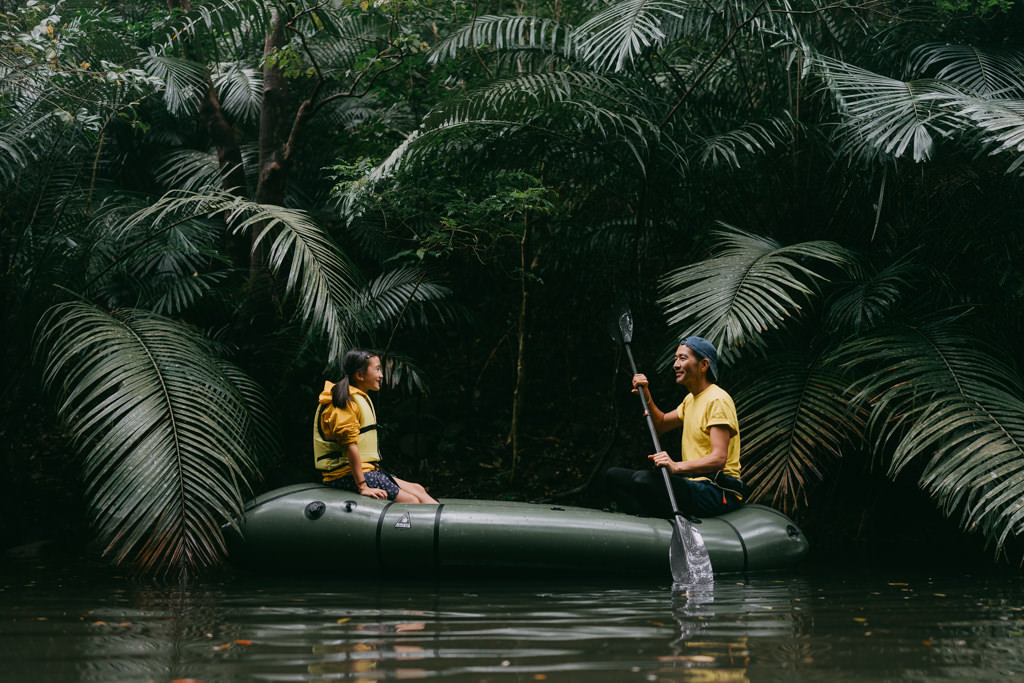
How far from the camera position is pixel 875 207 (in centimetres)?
643

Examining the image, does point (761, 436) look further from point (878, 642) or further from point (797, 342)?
point (878, 642)

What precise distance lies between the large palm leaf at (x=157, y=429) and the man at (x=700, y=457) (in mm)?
2196

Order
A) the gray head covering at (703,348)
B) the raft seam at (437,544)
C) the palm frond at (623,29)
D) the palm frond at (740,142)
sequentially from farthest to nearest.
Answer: the palm frond at (740,142), the palm frond at (623,29), the gray head covering at (703,348), the raft seam at (437,544)

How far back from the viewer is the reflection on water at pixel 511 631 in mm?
2625

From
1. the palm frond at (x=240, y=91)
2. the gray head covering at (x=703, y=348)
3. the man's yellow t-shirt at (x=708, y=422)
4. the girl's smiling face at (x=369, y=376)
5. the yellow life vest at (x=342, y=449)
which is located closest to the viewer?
the man's yellow t-shirt at (x=708, y=422)

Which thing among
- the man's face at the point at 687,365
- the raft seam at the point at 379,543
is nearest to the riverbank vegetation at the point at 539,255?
the man's face at the point at 687,365

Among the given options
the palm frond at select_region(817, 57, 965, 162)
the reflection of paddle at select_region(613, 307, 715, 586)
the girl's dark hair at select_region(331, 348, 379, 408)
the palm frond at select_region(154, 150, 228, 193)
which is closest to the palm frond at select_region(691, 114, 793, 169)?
the palm frond at select_region(817, 57, 965, 162)

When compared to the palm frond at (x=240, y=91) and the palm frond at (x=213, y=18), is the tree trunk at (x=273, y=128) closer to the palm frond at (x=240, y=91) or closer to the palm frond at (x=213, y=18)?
the palm frond at (x=213, y=18)

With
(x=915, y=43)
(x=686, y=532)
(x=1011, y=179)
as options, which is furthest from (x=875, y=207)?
(x=686, y=532)

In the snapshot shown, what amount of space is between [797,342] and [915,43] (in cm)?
248

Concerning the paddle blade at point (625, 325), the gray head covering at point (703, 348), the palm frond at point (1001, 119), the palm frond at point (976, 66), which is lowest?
the gray head covering at point (703, 348)

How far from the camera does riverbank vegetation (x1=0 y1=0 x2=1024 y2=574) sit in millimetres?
5090

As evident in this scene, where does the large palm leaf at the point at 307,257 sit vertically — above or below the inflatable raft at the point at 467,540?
above

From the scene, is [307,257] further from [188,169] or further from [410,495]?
[188,169]
